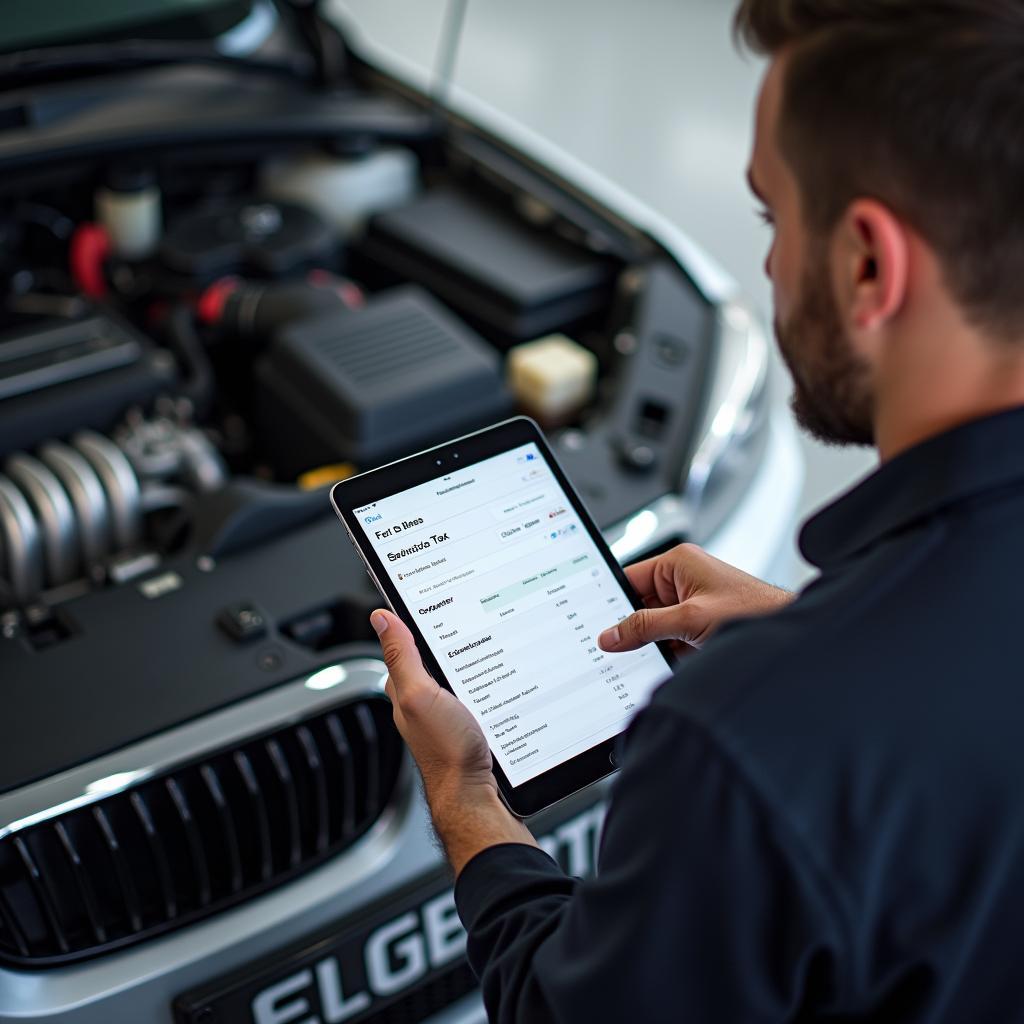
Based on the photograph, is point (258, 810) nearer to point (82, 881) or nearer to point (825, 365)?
point (82, 881)

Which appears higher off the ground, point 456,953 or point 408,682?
point 408,682

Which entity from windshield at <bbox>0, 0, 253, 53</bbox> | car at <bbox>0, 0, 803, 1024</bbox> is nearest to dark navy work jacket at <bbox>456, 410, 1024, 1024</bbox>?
car at <bbox>0, 0, 803, 1024</bbox>

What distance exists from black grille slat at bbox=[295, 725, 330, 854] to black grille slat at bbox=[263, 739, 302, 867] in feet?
0.05

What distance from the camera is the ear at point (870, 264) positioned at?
0.60m

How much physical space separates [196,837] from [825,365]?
0.60 m

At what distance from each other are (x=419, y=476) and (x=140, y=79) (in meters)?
0.90

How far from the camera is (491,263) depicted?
5.03ft

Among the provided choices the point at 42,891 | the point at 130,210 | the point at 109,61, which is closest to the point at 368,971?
the point at 42,891

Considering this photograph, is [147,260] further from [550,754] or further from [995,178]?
[995,178]

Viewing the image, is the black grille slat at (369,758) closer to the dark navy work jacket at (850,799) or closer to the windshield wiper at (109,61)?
the dark navy work jacket at (850,799)

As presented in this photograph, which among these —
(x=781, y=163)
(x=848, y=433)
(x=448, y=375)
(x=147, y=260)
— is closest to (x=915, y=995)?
(x=848, y=433)

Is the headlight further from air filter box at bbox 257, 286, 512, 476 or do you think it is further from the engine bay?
air filter box at bbox 257, 286, 512, 476

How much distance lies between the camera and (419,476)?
0.96 m

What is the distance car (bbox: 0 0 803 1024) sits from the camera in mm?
972
